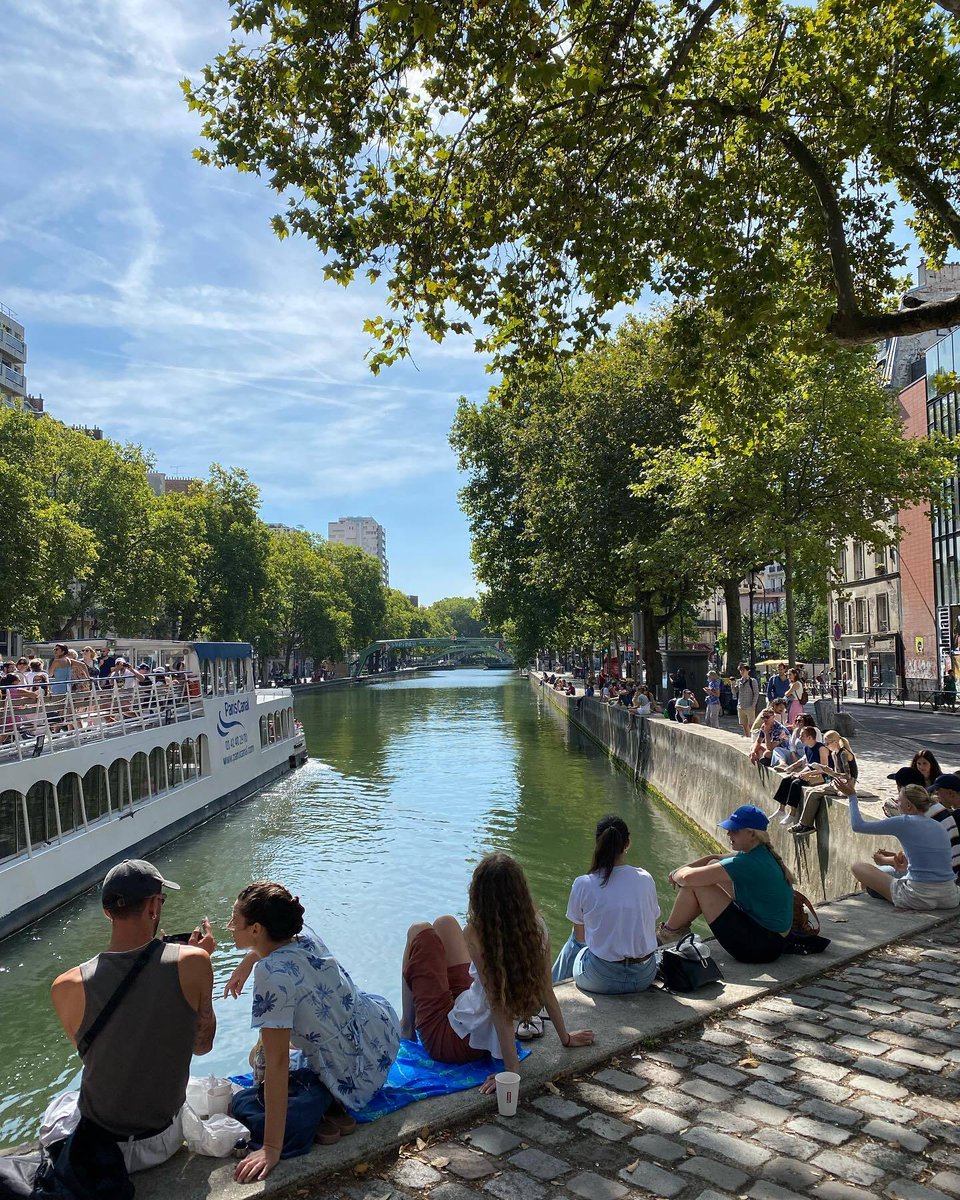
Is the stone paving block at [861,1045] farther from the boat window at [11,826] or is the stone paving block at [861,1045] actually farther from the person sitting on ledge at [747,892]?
the boat window at [11,826]

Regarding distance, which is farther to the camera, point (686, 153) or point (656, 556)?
point (656, 556)

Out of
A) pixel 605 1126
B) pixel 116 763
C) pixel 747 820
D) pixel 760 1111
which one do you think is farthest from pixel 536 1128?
pixel 116 763

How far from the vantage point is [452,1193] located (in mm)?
3635

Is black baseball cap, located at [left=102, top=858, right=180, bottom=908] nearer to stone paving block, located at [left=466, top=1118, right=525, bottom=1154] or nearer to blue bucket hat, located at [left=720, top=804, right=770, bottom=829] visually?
stone paving block, located at [left=466, top=1118, right=525, bottom=1154]

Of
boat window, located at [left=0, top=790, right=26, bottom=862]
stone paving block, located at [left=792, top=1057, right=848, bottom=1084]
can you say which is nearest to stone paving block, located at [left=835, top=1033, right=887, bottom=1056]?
stone paving block, located at [left=792, top=1057, right=848, bottom=1084]

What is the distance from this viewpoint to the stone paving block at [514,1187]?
359cm

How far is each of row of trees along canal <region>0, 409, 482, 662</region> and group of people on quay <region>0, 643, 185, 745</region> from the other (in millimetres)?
11481

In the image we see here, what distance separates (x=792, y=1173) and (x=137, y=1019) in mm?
2670

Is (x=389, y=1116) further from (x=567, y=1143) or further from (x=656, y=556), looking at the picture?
(x=656, y=556)

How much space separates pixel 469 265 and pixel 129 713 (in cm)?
1321

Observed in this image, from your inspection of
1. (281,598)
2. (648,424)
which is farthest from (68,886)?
(281,598)

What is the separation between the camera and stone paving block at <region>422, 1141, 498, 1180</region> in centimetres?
378

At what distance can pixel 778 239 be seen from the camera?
1202cm

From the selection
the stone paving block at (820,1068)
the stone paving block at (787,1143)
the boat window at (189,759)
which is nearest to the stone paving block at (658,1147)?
the stone paving block at (787,1143)
